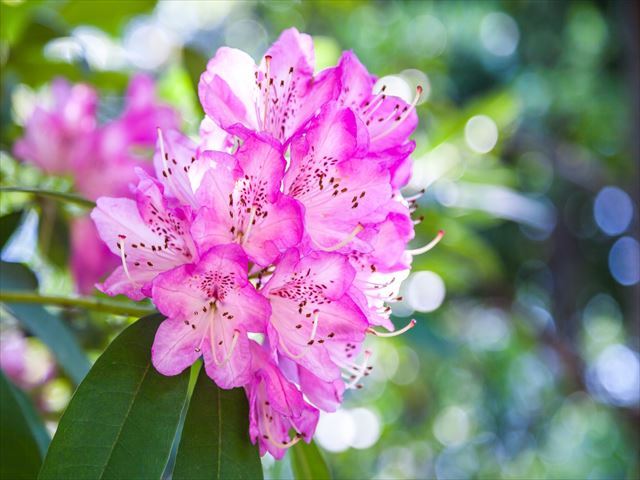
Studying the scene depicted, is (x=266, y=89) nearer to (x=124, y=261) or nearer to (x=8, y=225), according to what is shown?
(x=124, y=261)

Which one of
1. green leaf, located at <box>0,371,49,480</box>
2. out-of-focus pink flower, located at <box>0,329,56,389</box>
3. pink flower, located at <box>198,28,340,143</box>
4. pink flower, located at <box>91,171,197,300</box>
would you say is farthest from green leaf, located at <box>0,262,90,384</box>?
out-of-focus pink flower, located at <box>0,329,56,389</box>

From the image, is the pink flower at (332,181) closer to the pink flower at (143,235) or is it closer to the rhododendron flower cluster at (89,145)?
the pink flower at (143,235)

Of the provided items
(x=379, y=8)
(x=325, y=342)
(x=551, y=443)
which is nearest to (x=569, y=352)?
(x=325, y=342)

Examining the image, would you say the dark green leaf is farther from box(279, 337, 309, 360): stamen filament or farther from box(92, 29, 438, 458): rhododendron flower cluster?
box(279, 337, 309, 360): stamen filament

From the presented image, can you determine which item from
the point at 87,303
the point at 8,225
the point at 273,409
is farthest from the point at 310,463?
the point at 8,225

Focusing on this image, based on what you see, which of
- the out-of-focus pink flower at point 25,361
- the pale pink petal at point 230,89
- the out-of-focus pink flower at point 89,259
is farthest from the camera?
the out-of-focus pink flower at point 25,361

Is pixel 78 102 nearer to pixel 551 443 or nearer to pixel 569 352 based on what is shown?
pixel 569 352

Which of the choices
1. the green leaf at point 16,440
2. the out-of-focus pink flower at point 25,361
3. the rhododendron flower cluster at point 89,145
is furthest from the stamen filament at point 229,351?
the out-of-focus pink flower at point 25,361
